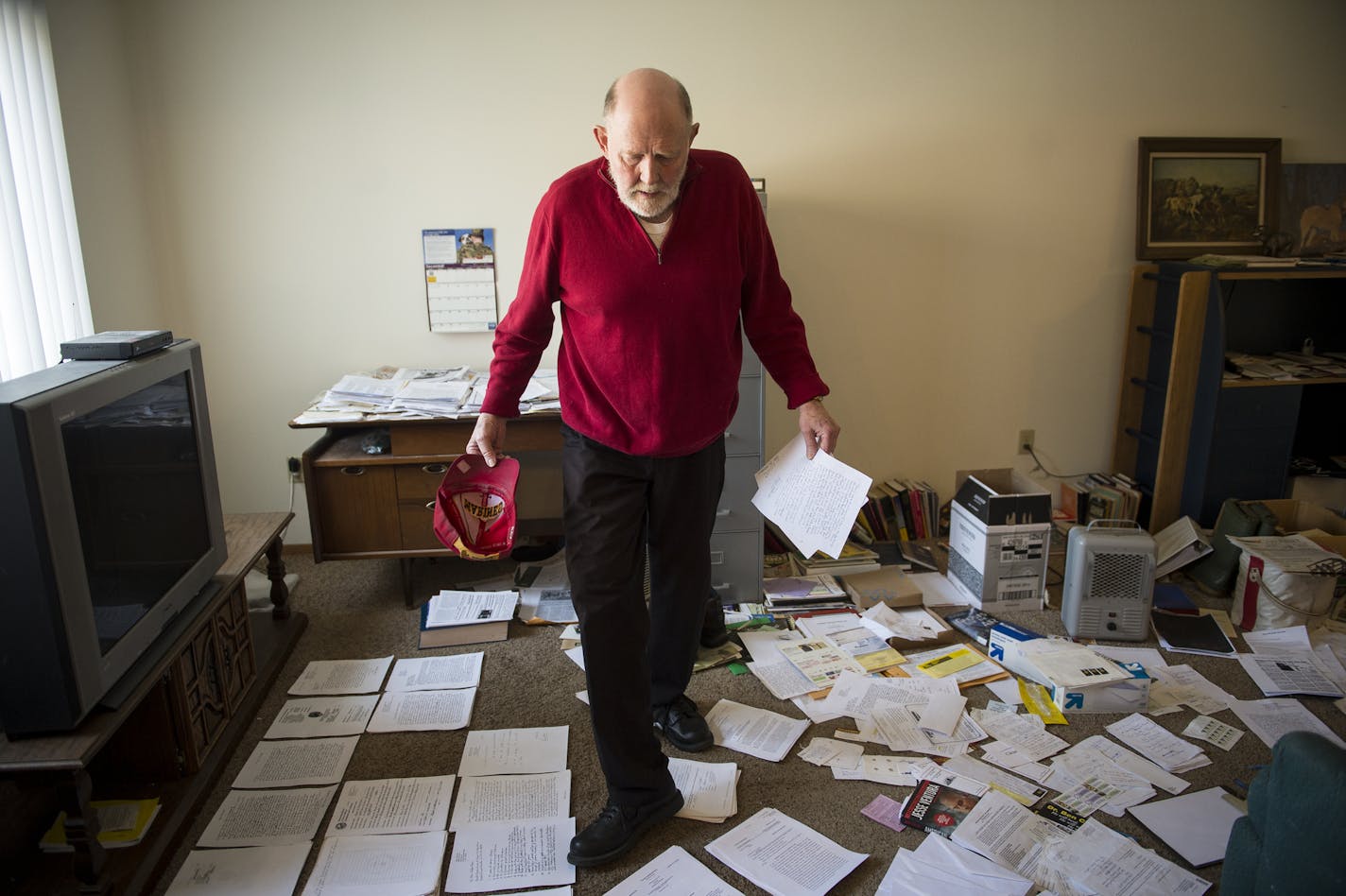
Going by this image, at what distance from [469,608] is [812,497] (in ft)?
4.45

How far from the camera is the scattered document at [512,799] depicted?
6.39 feet

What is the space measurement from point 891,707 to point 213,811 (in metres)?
1.56

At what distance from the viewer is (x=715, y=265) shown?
5.85 feet

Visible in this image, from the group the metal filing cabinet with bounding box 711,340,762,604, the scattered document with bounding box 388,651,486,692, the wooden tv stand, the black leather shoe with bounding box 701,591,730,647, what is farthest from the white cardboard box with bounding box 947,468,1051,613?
the wooden tv stand

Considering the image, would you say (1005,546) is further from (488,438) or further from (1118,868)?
(488,438)

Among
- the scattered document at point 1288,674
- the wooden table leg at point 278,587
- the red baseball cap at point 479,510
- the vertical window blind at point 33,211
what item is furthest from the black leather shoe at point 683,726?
the vertical window blind at point 33,211

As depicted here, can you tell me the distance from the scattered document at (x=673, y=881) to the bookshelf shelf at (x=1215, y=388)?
2.33 meters

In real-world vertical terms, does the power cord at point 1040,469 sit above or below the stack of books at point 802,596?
above

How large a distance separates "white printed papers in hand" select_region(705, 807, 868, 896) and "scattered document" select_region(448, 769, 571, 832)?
1.18 feet

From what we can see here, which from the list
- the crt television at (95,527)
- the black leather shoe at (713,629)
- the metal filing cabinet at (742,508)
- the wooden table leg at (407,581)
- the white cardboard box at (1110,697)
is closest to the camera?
the crt television at (95,527)

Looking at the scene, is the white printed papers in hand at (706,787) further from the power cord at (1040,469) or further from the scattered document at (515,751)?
the power cord at (1040,469)

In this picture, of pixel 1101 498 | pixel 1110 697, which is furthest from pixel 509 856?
pixel 1101 498

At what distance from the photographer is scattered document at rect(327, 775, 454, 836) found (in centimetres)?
192

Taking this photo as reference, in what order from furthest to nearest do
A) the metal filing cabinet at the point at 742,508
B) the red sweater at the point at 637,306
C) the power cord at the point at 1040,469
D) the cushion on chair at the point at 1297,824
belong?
the power cord at the point at 1040,469
the metal filing cabinet at the point at 742,508
the red sweater at the point at 637,306
the cushion on chair at the point at 1297,824
